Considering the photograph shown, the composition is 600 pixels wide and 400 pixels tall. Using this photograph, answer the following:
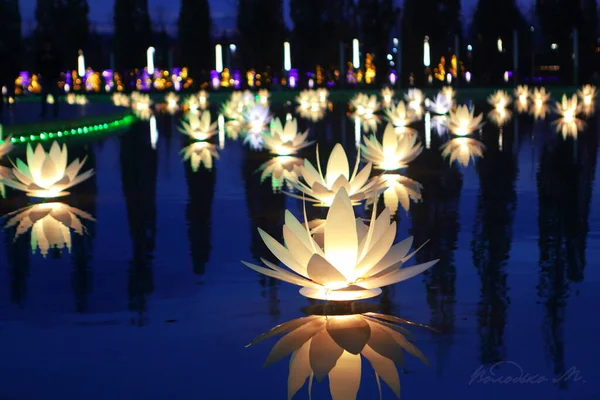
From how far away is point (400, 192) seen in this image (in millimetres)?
13672

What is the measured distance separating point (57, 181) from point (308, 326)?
7426 mm

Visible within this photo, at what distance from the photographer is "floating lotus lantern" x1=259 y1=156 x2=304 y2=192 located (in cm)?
1510

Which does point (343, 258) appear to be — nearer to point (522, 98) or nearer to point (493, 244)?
point (493, 244)

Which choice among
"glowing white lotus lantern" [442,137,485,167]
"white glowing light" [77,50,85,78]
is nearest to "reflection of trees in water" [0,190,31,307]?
"glowing white lotus lantern" [442,137,485,167]

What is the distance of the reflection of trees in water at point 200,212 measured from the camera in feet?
30.9

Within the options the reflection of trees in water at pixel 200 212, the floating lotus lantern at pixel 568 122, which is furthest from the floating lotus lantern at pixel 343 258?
the floating lotus lantern at pixel 568 122

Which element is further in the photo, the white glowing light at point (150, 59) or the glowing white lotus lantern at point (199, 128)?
the white glowing light at point (150, 59)

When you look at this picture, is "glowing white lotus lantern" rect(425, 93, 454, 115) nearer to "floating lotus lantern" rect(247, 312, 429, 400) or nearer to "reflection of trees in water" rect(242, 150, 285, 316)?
"reflection of trees in water" rect(242, 150, 285, 316)

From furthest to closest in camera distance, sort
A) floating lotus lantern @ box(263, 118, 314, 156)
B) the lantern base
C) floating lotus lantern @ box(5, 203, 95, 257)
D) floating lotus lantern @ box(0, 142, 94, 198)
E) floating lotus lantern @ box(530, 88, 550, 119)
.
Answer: floating lotus lantern @ box(530, 88, 550, 119)
floating lotus lantern @ box(263, 118, 314, 156)
floating lotus lantern @ box(0, 142, 94, 198)
floating lotus lantern @ box(5, 203, 95, 257)
the lantern base

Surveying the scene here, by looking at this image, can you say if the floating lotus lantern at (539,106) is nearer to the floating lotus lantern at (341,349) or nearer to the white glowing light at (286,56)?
the white glowing light at (286,56)

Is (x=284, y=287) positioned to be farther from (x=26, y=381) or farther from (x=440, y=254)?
(x=26, y=381)

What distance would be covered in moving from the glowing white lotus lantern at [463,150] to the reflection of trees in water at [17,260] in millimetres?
7933

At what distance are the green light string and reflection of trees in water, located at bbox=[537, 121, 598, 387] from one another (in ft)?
33.2

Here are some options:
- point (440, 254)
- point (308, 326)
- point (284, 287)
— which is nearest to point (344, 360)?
point (308, 326)
